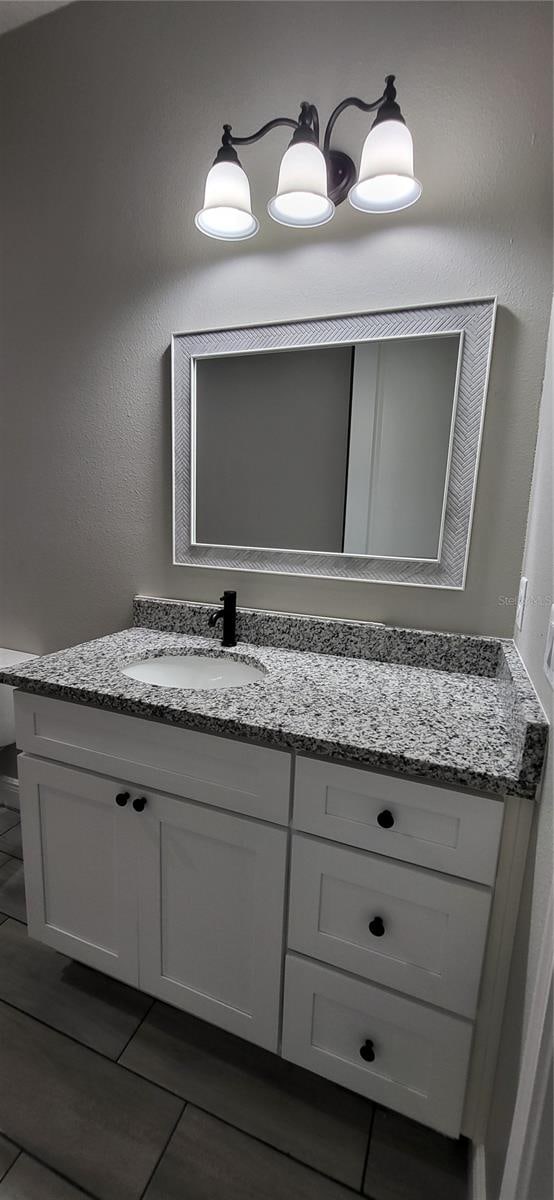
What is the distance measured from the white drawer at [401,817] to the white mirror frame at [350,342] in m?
0.61

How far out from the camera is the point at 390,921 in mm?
911

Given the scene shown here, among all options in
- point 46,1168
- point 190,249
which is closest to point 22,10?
point 190,249

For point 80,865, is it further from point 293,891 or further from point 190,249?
point 190,249

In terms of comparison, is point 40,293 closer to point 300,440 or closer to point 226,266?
point 226,266

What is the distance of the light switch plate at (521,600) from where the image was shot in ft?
3.71

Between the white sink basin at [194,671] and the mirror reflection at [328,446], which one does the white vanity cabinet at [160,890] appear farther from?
the mirror reflection at [328,446]

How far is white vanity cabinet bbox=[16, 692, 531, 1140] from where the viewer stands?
0.86m

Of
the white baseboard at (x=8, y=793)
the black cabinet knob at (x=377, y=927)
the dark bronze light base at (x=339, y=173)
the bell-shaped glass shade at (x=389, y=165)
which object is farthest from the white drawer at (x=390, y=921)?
the white baseboard at (x=8, y=793)

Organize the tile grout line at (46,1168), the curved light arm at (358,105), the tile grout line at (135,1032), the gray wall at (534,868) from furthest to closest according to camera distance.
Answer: the tile grout line at (135,1032), the curved light arm at (358,105), the tile grout line at (46,1168), the gray wall at (534,868)

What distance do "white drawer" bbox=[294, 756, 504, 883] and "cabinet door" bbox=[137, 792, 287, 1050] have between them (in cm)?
12

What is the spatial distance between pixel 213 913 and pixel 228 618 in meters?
0.70

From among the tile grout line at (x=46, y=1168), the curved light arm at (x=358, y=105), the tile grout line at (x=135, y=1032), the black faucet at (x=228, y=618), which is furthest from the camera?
the black faucet at (x=228, y=618)

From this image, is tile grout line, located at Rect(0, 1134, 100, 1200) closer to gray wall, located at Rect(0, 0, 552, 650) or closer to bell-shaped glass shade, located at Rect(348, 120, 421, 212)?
gray wall, located at Rect(0, 0, 552, 650)

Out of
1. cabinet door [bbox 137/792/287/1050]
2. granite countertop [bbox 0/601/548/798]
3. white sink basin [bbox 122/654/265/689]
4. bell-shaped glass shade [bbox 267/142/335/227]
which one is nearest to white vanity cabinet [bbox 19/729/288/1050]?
cabinet door [bbox 137/792/287/1050]
